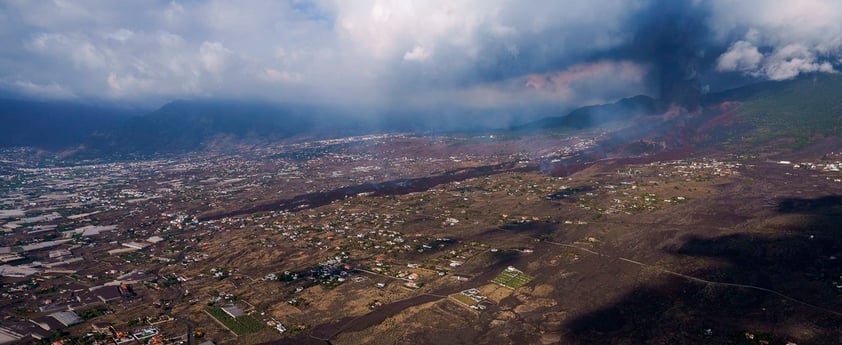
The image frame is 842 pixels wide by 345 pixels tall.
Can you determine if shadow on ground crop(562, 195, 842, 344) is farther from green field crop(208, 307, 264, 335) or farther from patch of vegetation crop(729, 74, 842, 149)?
patch of vegetation crop(729, 74, 842, 149)

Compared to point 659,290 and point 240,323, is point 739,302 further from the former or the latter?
point 240,323

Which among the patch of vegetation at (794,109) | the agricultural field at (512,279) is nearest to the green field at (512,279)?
the agricultural field at (512,279)

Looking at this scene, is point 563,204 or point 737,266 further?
point 563,204

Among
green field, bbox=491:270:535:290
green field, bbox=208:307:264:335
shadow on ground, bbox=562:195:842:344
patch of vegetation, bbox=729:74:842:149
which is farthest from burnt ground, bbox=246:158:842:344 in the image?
patch of vegetation, bbox=729:74:842:149

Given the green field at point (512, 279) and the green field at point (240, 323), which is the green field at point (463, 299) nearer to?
the green field at point (512, 279)

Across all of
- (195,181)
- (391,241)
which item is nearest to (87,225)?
(195,181)

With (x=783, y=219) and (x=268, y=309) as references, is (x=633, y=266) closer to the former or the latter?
(x=783, y=219)

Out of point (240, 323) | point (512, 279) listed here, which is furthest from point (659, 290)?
point (240, 323)
